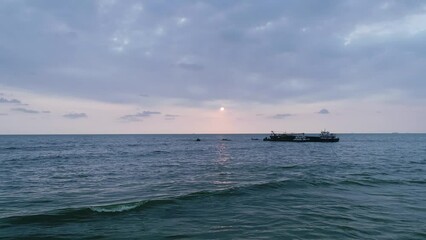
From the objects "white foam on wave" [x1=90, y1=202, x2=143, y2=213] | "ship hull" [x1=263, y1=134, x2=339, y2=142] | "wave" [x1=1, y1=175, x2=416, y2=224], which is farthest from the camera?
"ship hull" [x1=263, y1=134, x2=339, y2=142]

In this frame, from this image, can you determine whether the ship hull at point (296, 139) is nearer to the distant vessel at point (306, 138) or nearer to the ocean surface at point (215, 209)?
the distant vessel at point (306, 138)

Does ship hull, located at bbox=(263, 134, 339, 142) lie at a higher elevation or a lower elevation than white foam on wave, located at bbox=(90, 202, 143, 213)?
higher

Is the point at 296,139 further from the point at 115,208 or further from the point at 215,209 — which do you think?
Answer: the point at 115,208

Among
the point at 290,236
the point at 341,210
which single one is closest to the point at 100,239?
the point at 290,236

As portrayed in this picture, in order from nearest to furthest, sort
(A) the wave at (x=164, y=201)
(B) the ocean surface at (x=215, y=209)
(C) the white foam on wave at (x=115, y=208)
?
(B) the ocean surface at (x=215, y=209) < (A) the wave at (x=164, y=201) < (C) the white foam on wave at (x=115, y=208)

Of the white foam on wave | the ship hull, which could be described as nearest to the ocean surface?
the white foam on wave

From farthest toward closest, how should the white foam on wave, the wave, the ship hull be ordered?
the ship hull, the white foam on wave, the wave

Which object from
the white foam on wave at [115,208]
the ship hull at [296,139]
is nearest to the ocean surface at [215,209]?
the white foam on wave at [115,208]

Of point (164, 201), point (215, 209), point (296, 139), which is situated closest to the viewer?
point (215, 209)

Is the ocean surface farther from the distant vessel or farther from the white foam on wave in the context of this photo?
the distant vessel

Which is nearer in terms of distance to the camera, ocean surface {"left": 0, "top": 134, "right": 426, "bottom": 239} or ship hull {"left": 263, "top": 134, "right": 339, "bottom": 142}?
ocean surface {"left": 0, "top": 134, "right": 426, "bottom": 239}

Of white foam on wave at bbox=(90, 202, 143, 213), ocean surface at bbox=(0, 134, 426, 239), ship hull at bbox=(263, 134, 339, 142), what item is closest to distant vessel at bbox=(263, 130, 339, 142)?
ship hull at bbox=(263, 134, 339, 142)

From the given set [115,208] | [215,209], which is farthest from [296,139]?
[115,208]

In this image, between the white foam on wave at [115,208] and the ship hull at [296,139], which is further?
the ship hull at [296,139]
